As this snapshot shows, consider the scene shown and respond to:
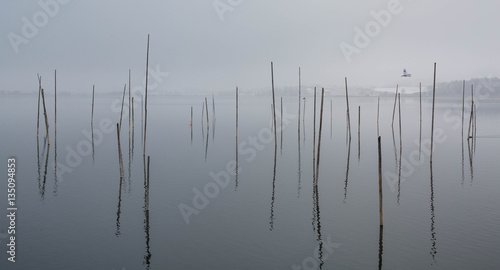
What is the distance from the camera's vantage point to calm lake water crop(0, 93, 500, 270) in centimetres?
1041

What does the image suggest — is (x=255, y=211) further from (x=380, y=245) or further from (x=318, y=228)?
(x=380, y=245)

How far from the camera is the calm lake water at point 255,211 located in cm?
1041

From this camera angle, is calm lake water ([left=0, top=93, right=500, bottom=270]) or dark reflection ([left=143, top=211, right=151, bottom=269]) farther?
calm lake water ([left=0, top=93, right=500, bottom=270])

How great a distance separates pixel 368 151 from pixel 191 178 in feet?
40.3

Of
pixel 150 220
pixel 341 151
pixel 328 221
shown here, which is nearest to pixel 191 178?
pixel 150 220

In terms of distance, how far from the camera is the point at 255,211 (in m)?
14.3

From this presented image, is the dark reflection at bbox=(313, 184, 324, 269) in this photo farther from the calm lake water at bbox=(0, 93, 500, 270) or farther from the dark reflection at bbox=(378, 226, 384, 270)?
the dark reflection at bbox=(378, 226, 384, 270)

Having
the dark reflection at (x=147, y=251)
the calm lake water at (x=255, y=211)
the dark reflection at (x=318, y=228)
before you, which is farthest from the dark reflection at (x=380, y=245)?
the dark reflection at (x=147, y=251)

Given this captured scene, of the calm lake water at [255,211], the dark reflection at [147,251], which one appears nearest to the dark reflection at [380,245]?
the calm lake water at [255,211]

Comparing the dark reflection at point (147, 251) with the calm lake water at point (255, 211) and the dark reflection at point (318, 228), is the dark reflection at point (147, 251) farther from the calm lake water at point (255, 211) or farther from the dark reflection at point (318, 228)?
the dark reflection at point (318, 228)

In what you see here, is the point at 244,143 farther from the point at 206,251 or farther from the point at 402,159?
the point at 206,251

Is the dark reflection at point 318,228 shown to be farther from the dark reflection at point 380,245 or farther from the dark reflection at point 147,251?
the dark reflection at point 147,251

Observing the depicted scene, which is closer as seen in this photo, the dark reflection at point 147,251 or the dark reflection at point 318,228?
the dark reflection at point 147,251

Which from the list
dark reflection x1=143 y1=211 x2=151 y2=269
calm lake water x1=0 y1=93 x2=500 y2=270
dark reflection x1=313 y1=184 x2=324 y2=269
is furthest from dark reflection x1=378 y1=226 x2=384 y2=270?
dark reflection x1=143 y1=211 x2=151 y2=269
